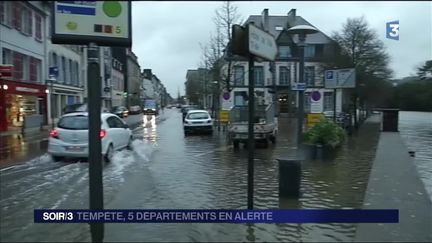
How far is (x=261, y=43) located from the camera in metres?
6.26

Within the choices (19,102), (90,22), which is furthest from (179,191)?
(19,102)

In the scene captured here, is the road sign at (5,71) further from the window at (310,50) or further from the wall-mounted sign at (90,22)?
the wall-mounted sign at (90,22)

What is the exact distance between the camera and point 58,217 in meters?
6.08

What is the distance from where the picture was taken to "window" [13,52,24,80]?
3209 centimetres

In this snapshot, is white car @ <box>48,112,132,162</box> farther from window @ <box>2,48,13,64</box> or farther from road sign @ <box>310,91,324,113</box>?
window @ <box>2,48,13,64</box>

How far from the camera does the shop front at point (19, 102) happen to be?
29.9 m

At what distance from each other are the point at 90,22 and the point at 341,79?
15568 mm

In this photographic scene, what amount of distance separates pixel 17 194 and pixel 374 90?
27352mm

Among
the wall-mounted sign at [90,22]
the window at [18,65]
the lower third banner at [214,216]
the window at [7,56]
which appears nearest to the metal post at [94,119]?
the wall-mounted sign at [90,22]

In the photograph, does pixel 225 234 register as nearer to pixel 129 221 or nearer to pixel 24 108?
pixel 129 221

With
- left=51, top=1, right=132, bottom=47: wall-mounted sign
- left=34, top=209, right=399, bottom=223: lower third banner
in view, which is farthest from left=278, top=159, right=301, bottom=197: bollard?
left=51, top=1, right=132, bottom=47: wall-mounted sign

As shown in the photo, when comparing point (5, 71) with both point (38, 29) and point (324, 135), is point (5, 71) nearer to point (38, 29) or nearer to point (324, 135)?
point (38, 29)

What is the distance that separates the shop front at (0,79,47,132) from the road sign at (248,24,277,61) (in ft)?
86.5

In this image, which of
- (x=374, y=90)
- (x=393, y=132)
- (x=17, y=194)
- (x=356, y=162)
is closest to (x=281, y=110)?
(x=374, y=90)
